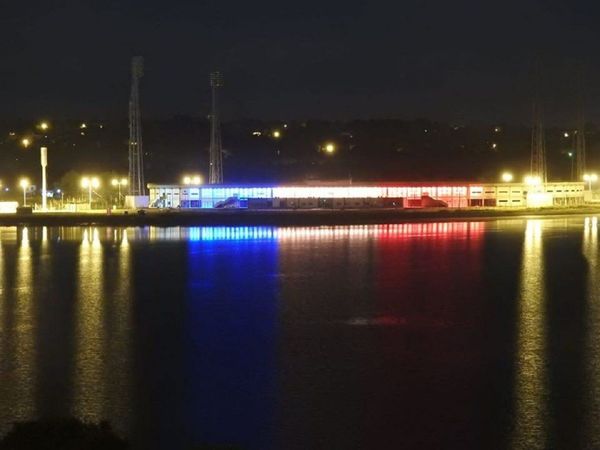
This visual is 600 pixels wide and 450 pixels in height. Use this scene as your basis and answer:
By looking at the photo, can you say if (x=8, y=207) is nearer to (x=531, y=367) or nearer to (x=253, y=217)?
(x=253, y=217)

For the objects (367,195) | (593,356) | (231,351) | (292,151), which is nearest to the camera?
(593,356)

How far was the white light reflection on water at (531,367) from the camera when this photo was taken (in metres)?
7.25

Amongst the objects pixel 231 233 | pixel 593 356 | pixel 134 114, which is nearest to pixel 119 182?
pixel 134 114

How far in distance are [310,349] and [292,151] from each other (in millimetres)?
87558

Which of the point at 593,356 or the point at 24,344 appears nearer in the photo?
the point at 593,356

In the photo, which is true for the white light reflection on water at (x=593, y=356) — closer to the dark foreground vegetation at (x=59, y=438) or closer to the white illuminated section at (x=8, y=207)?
the dark foreground vegetation at (x=59, y=438)

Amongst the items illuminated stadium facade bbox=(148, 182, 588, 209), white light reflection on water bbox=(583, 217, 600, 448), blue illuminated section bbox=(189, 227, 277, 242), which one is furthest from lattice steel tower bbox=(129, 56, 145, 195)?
white light reflection on water bbox=(583, 217, 600, 448)

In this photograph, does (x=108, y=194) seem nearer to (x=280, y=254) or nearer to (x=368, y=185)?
(x=368, y=185)

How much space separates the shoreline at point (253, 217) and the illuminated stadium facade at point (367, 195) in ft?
15.8

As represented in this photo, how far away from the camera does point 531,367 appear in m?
9.42

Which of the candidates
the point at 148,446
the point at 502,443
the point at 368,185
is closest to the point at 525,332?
the point at 502,443

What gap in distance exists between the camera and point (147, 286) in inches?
643

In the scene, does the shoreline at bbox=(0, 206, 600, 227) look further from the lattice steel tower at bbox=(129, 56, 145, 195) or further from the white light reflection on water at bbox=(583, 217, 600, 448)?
the white light reflection on water at bbox=(583, 217, 600, 448)

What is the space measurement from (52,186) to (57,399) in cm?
5988
